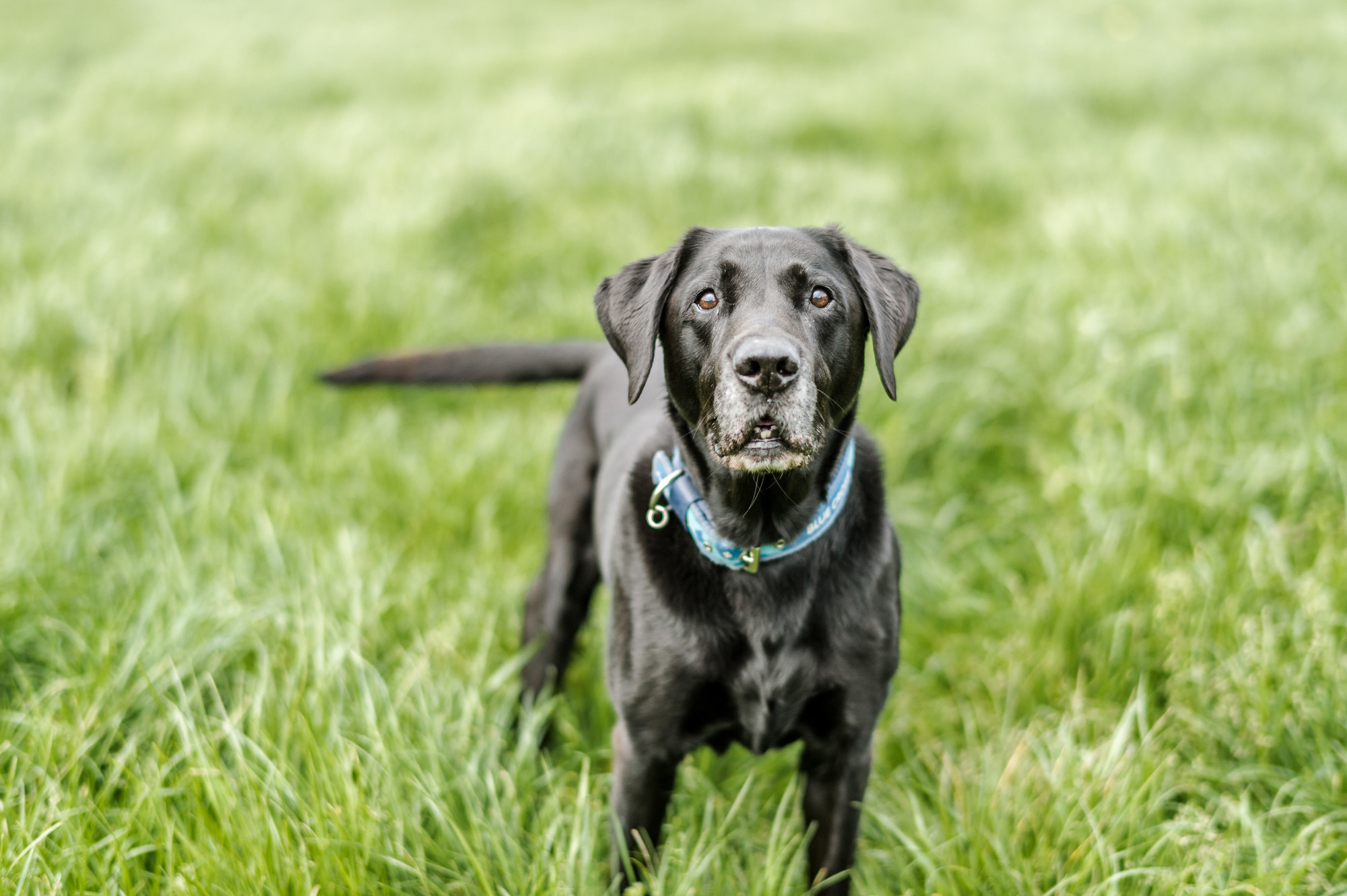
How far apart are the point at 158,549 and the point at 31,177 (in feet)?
13.0

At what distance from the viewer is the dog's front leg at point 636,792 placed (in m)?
1.97

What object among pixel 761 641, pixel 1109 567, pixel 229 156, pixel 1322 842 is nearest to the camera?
pixel 761 641

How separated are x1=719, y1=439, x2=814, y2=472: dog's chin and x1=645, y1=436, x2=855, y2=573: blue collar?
17cm

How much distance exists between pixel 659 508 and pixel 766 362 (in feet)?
1.51

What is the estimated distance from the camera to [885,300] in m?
1.93

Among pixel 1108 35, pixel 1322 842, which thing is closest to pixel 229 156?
pixel 1322 842

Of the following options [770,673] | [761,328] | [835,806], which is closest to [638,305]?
[761,328]

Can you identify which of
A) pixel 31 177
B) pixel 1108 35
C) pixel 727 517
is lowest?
pixel 727 517

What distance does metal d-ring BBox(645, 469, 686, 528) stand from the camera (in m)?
1.91

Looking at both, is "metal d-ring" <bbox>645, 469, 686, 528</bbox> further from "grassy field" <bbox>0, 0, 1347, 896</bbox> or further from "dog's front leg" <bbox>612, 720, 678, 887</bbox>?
"grassy field" <bbox>0, 0, 1347, 896</bbox>

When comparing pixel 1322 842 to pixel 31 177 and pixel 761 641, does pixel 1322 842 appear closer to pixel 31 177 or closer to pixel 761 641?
pixel 761 641

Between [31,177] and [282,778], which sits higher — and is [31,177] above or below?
above

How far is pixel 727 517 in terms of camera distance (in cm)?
195

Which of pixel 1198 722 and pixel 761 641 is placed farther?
pixel 1198 722
